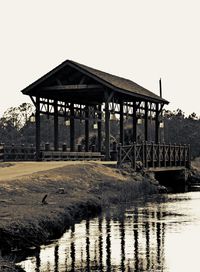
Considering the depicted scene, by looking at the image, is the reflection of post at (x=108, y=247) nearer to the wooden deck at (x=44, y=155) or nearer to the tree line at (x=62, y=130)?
the wooden deck at (x=44, y=155)

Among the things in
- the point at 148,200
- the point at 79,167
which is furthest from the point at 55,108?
the point at 148,200

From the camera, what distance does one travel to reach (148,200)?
28.7 m

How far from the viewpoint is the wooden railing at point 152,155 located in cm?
3422

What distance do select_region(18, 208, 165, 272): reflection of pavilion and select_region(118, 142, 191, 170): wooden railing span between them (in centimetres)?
1360

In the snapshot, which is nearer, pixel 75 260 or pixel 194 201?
pixel 75 260

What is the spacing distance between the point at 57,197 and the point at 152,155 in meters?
16.1

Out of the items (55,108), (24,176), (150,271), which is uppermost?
(55,108)

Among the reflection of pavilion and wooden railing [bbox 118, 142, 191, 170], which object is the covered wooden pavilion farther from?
the reflection of pavilion

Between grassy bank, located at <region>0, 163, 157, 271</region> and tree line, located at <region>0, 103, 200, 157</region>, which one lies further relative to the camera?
tree line, located at <region>0, 103, 200, 157</region>

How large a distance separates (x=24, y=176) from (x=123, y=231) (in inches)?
340

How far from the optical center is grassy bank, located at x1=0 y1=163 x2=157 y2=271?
15.7 metres

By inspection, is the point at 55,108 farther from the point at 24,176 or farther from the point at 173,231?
the point at 173,231

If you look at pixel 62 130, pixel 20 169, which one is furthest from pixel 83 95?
pixel 62 130

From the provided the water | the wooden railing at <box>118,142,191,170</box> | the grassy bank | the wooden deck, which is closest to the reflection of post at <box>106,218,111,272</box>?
the water
